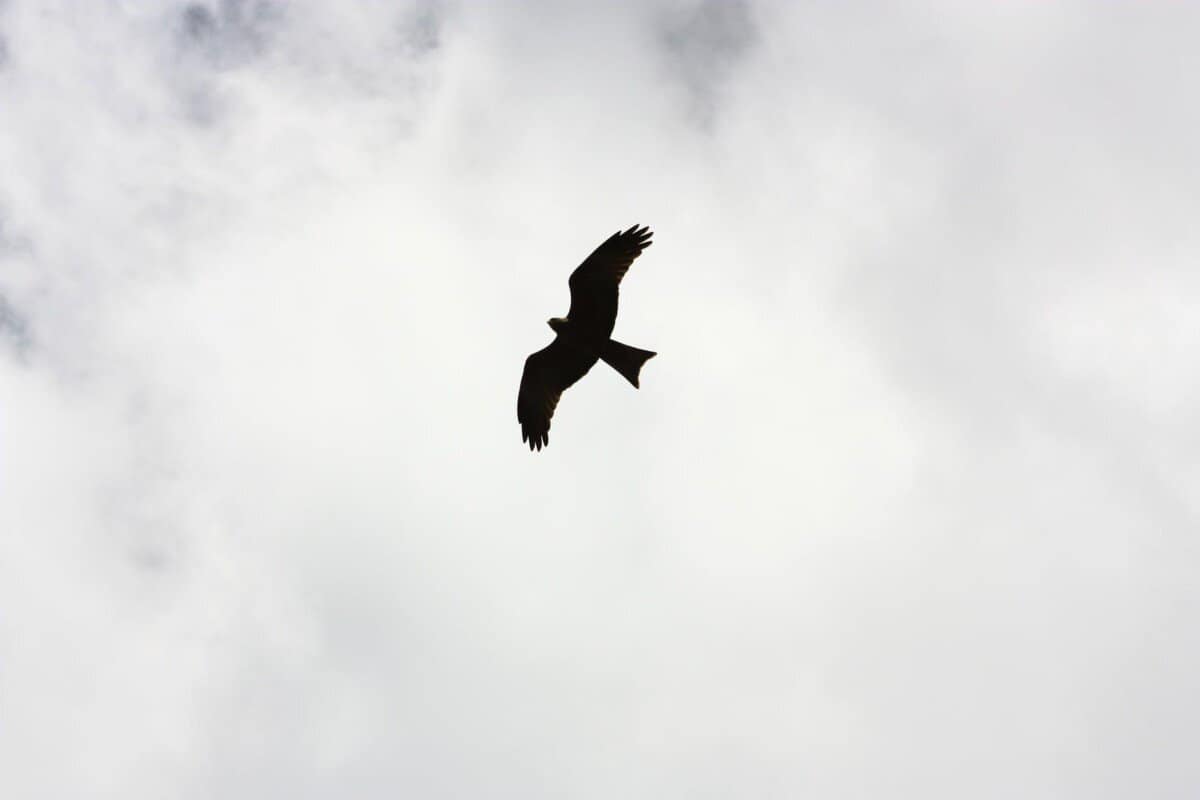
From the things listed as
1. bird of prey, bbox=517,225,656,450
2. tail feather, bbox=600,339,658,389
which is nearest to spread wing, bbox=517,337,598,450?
bird of prey, bbox=517,225,656,450

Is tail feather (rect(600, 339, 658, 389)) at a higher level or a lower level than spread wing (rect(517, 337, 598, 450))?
lower

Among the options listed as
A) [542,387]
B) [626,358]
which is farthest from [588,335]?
[542,387]

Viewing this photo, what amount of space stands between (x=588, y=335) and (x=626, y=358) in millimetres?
849

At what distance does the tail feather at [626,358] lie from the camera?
66.0 feet

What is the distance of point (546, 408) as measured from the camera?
21.9 m

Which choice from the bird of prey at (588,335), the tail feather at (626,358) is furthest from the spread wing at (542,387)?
the tail feather at (626,358)

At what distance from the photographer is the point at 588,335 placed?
66.7ft

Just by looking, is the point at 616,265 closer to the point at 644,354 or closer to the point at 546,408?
the point at 644,354

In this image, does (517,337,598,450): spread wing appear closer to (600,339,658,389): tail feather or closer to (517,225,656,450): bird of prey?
(517,225,656,450): bird of prey

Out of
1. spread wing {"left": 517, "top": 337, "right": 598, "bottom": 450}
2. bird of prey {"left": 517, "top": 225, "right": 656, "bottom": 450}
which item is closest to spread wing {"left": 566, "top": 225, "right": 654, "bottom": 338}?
bird of prey {"left": 517, "top": 225, "right": 656, "bottom": 450}

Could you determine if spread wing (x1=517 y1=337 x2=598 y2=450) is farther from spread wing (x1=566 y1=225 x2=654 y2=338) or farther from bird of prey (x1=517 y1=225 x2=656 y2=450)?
spread wing (x1=566 y1=225 x2=654 y2=338)

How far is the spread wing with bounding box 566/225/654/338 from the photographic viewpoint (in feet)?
64.7

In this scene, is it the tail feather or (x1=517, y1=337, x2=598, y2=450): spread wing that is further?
(x1=517, y1=337, x2=598, y2=450): spread wing

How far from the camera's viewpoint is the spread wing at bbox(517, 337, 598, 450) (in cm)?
2136
